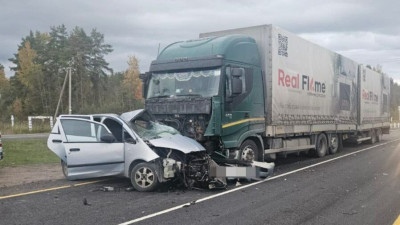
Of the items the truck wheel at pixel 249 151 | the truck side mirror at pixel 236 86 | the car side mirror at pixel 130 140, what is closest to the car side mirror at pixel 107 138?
the car side mirror at pixel 130 140

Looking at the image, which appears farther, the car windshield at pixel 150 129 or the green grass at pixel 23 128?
the green grass at pixel 23 128

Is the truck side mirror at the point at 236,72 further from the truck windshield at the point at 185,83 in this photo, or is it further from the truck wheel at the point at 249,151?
the truck wheel at the point at 249,151

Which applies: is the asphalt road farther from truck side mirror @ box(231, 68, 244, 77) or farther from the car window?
truck side mirror @ box(231, 68, 244, 77)

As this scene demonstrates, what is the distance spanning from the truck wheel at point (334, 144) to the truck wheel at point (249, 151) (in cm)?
612

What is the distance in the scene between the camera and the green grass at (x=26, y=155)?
43.4 ft

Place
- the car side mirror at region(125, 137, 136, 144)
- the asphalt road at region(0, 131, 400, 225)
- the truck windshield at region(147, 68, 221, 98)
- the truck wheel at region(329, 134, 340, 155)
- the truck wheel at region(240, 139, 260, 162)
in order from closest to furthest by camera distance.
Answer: the asphalt road at region(0, 131, 400, 225)
the car side mirror at region(125, 137, 136, 144)
the truck windshield at region(147, 68, 221, 98)
the truck wheel at region(240, 139, 260, 162)
the truck wheel at region(329, 134, 340, 155)

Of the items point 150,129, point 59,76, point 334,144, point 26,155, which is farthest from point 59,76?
point 150,129

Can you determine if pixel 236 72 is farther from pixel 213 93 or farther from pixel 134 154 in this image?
pixel 134 154

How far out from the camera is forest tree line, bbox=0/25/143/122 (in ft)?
194

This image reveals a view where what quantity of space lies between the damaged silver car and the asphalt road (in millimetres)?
340

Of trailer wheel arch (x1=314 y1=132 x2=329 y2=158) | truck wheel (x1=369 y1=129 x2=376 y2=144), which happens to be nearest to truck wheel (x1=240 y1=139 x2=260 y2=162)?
trailer wheel arch (x1=314 y1=132 x2=329 y2=158)

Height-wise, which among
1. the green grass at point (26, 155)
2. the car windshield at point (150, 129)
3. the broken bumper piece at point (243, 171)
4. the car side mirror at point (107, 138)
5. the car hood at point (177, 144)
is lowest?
the green grass at point (26, 155)

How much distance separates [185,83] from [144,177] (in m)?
2.77

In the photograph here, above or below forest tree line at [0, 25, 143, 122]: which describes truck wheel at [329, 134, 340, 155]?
below
